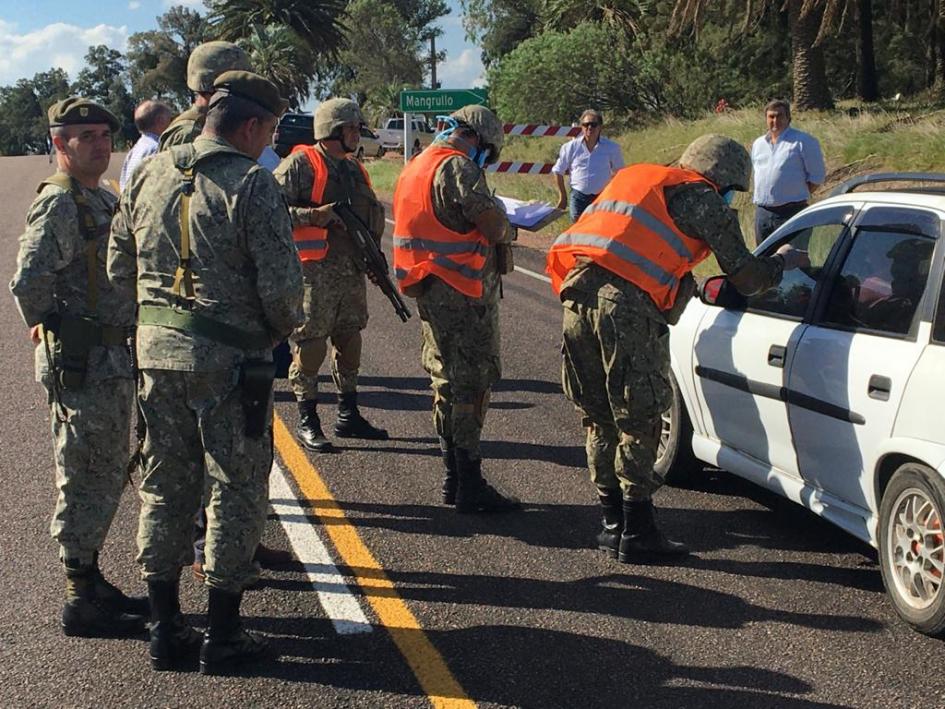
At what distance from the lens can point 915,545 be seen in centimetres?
400

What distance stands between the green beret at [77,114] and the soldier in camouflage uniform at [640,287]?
203cm

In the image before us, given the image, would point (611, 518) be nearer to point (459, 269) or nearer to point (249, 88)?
point (459, 269)

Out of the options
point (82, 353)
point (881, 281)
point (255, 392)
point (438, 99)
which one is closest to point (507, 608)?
point (255, 392)

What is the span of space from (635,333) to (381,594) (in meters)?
1.58

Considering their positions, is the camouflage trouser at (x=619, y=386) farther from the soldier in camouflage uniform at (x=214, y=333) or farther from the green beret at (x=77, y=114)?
the green beret at (x=77, y=114)

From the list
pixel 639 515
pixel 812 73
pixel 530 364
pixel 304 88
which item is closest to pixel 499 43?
pixel 304 88

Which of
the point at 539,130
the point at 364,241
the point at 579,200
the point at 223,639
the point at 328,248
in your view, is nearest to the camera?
the point at 223,639

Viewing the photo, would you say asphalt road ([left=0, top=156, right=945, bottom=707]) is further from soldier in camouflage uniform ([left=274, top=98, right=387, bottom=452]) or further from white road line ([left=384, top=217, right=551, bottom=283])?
white road line ([left=384, top=217, right=551, bottom=283])

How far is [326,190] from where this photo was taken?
250 inches

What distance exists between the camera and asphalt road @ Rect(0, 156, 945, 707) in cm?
372

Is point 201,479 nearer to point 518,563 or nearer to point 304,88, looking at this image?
point 518,563

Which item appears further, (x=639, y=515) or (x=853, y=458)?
(x=639, y=515)

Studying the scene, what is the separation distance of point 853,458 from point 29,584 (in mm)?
3569

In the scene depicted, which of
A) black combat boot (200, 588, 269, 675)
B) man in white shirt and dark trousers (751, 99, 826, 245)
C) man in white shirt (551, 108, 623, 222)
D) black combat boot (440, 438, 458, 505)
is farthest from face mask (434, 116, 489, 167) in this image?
man in white shirt (551, 108, 623, 222)
